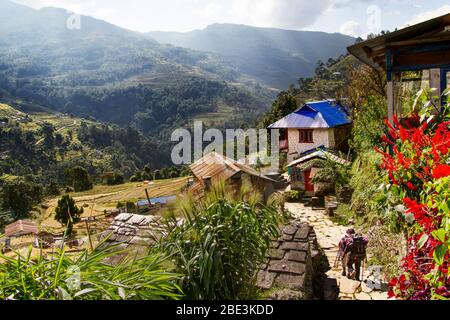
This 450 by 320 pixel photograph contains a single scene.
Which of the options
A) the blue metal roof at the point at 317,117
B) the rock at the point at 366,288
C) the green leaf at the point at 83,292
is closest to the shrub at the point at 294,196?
the blue metal roof at the point at 317,117

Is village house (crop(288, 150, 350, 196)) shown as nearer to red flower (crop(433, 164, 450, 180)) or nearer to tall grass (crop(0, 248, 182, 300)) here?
red flower (crop(433, 164, 450, 180))

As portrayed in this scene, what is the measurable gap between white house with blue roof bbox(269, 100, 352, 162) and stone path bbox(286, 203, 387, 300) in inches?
392

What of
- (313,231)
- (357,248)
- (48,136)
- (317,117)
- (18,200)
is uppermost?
(317,117)

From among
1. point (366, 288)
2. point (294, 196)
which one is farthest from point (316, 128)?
point (366, 288)

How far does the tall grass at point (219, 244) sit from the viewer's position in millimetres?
2838

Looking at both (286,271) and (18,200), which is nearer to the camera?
(286,271)

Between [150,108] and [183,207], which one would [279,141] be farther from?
[150,108]

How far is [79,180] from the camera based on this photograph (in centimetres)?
6644

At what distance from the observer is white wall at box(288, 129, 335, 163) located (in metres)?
26.1

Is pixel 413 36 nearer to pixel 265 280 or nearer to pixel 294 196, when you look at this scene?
pixel 265 280

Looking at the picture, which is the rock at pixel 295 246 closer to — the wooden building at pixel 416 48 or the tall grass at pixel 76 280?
the tall grass at pixel 76 280

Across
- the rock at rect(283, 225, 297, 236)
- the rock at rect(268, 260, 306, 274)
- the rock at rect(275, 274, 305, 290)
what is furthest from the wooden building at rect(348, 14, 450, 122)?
the rock at rect(275, 274, 305, 290)

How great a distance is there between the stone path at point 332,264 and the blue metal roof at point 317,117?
1021 cm

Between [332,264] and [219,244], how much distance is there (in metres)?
6.19
